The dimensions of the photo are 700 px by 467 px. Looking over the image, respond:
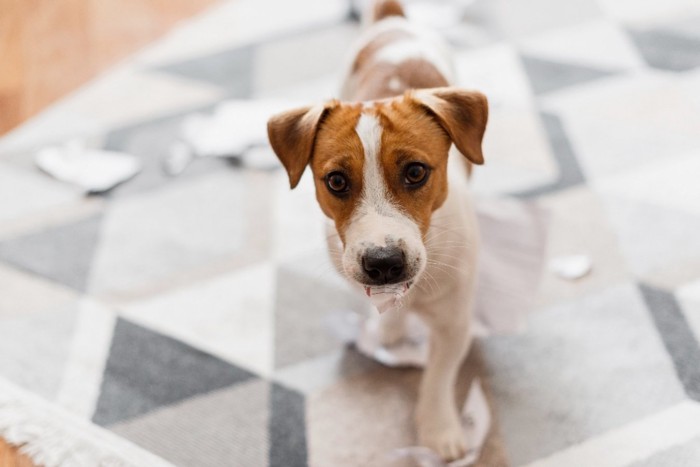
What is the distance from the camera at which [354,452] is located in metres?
1.50

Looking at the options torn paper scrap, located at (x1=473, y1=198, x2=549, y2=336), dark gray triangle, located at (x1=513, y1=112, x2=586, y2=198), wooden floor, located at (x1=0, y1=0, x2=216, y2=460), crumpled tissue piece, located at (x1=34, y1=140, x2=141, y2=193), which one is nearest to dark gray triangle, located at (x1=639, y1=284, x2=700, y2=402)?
torn paper scrap, located at (x1=473, y1=198, x2=549, y2=336)

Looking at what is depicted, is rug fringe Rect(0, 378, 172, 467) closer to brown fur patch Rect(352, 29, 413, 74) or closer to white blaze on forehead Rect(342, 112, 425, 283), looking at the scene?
white blaze on forehead Rect(342, 112, 425, 283)

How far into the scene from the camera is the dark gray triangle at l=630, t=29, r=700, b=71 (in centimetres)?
256

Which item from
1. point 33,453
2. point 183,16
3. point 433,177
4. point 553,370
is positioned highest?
point 433,177

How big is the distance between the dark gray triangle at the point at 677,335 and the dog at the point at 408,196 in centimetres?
57

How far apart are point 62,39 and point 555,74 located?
2.25 metres

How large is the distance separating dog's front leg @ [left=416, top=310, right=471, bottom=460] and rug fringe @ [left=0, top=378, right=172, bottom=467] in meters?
0.61

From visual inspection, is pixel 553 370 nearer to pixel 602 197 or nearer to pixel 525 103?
pixel 602 197

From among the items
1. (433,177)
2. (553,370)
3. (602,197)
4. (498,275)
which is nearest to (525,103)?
(602,197)

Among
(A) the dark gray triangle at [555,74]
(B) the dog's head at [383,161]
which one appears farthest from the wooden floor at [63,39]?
(B) the dog's head at [383,161]

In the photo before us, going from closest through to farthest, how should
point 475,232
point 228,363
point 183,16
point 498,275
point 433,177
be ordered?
point 433,177 < point 475,232 < point 228,363 < point 498,275 < point 183,16

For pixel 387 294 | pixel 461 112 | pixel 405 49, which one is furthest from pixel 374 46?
pixel 387 294

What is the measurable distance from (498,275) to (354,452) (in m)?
0.65

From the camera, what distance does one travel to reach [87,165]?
2.39 meters
